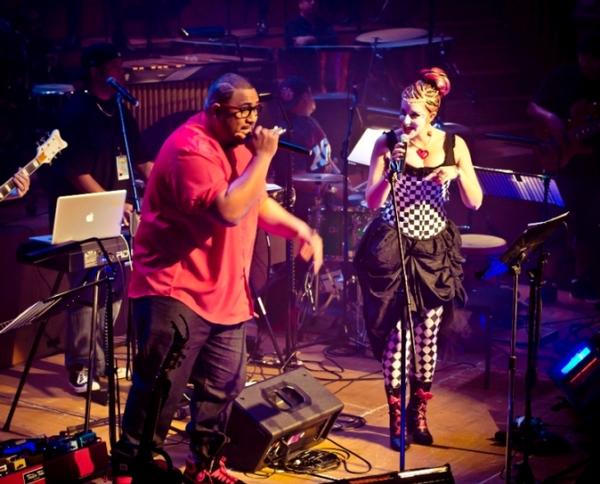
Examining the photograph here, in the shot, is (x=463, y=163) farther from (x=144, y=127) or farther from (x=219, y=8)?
(x=219, y=8)

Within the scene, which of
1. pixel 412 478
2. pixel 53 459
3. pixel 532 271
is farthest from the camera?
pixel 53 459

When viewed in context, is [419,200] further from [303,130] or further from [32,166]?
[303,130]

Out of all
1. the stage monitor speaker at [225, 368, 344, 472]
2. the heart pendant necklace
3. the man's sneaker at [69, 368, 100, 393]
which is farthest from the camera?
the man's sneaker at [69, 368, 100, 393]

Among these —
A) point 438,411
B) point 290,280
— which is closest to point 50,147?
point 290,280

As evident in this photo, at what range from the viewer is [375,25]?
14.3m

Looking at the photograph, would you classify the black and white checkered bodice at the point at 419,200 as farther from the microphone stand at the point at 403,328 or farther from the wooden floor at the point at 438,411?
the wooden floor at the point at 438,411

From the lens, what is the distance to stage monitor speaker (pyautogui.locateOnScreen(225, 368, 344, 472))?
565 cm

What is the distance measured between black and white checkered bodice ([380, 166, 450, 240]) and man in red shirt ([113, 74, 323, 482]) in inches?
41.2

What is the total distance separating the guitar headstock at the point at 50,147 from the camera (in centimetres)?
672

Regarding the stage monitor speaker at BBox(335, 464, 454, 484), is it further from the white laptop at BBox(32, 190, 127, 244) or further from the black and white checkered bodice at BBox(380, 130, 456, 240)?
the white laptop at BBox(32, 190, 127, 244)

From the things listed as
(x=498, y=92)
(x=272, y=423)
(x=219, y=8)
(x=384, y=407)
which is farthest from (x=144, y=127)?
(x=219, y=8)

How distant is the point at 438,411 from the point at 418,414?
1.95ft

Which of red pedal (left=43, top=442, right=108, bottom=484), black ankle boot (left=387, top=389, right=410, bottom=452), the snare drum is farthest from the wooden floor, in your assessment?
the snare drum

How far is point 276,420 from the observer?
568 centimetres
